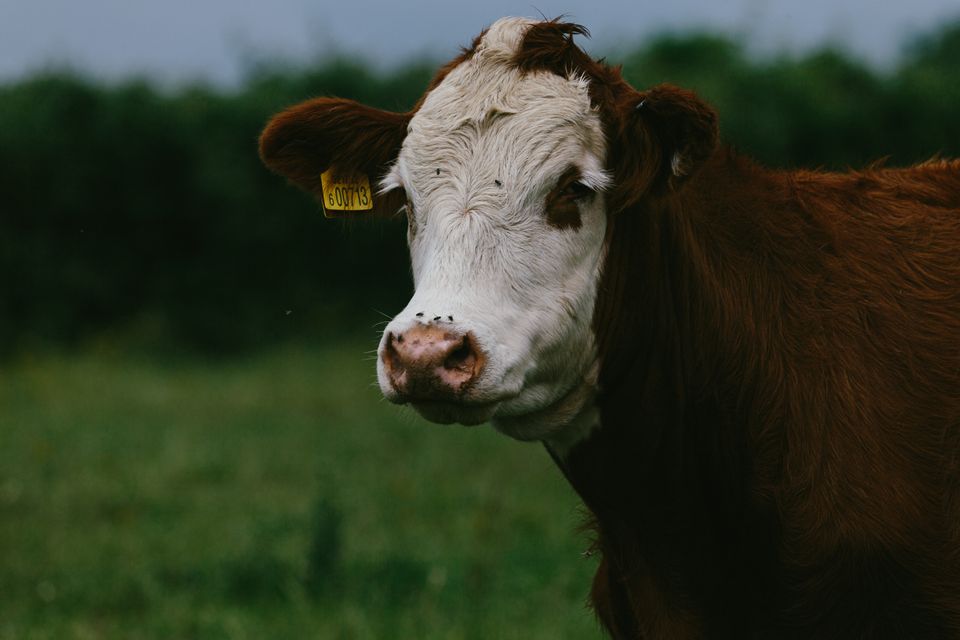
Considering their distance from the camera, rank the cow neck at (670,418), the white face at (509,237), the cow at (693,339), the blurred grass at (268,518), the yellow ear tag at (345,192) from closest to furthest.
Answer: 1. the white face at (509,237)
2. the cow at (693,339)
3. the cow neck at (670,418)
4. the yellow ear tag at (345,192)
5. the blurred grass at (268,518)

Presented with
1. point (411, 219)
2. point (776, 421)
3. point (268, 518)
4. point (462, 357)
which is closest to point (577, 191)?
point (411, 219)

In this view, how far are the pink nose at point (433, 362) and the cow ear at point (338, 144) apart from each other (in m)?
0.83

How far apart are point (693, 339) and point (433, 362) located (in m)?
0.90

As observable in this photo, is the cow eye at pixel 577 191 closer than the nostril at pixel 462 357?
No

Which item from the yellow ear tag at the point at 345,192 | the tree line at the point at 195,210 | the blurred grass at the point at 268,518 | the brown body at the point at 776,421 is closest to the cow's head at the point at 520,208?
the brown body at the point at 776,421

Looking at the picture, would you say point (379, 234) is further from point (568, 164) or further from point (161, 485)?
point (568, 164)

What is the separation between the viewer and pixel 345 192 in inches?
163

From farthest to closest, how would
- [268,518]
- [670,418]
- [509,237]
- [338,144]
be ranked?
[268,518] → [338,144] → [670,418] → [509,237]

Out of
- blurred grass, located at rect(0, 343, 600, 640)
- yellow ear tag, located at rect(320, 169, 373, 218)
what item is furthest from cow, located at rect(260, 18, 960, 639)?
blurred grass, located at rect(0, 343, 600, 640)

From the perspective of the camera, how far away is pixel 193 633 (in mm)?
6324

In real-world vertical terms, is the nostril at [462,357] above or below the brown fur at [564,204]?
below

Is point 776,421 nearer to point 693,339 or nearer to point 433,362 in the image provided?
point 693,339

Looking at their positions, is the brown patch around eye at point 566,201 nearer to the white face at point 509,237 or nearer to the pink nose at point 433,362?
the white face at point 509,237

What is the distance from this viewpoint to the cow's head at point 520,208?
10.7 feet
